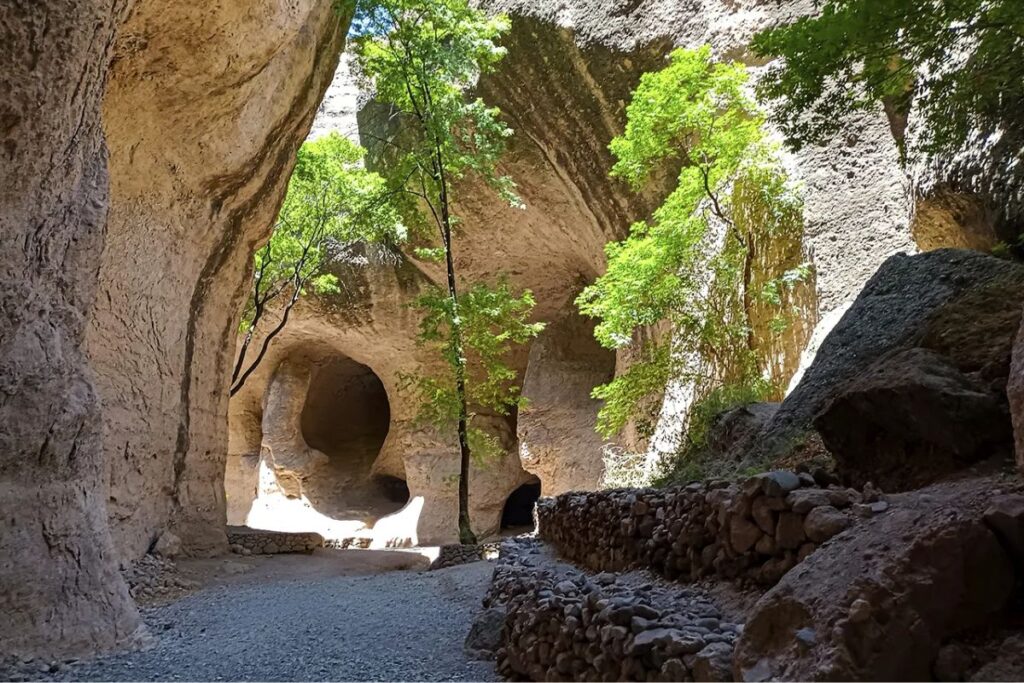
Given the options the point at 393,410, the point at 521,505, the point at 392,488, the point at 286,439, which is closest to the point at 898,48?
the point at 393,410

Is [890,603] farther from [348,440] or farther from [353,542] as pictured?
[348,440]

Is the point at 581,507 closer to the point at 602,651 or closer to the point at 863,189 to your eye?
the point at 602,651

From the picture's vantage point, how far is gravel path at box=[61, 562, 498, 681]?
13.9 ft

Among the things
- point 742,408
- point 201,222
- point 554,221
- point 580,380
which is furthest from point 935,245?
point 580,380

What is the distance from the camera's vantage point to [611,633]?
118 inches

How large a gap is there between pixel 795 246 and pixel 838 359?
14.6 feet

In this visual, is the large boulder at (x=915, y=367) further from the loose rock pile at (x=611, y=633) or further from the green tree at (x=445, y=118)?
the green tree at (x=445, y=118)

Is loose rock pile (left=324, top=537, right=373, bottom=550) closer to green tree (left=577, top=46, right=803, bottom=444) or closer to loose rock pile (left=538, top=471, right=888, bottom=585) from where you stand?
green tree (left=577, top=46, right=803, bottom=444)

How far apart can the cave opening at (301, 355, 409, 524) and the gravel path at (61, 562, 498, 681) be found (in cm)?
1135

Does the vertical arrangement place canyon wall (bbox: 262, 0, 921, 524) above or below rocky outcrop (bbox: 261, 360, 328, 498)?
above

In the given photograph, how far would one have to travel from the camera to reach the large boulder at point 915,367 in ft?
10.5

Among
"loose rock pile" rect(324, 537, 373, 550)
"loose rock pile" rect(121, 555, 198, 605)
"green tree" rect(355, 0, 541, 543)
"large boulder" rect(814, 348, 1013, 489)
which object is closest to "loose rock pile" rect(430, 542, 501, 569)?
"green tree" rect(355, 0, 541, 543)

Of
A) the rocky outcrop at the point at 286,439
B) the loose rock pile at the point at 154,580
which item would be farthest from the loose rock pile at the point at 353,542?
the loose rock pile at the point at 154,580

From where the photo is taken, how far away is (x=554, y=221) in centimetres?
1596
